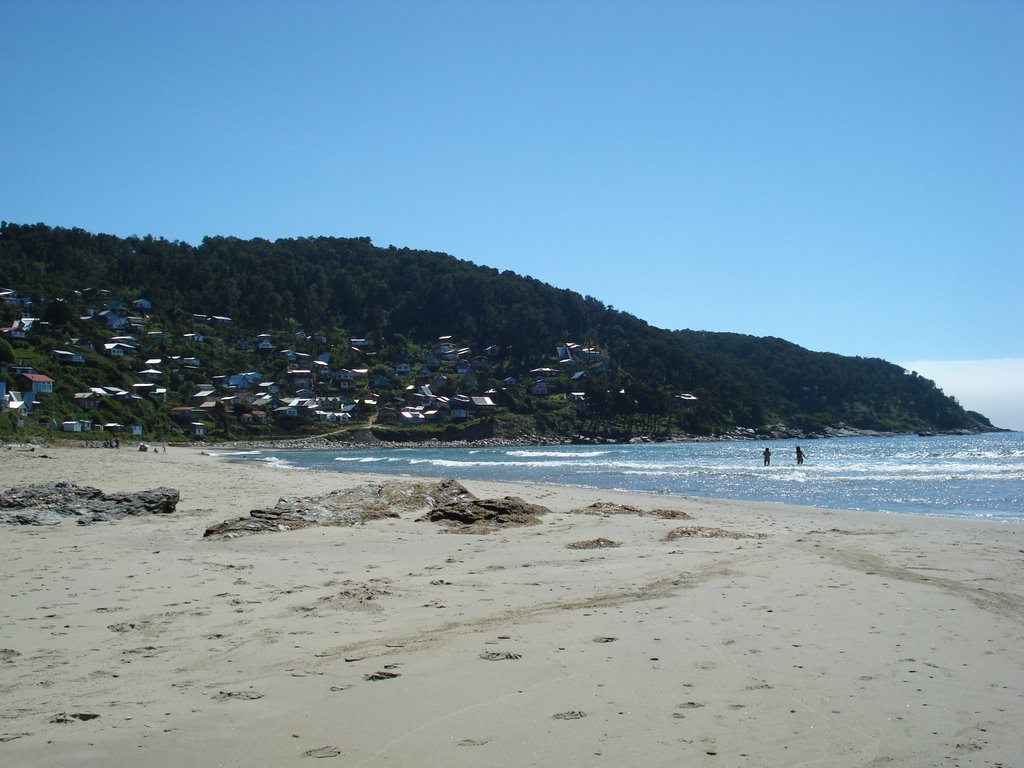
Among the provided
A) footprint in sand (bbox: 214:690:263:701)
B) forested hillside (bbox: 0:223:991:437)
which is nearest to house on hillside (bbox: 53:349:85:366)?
forested hillside (bbox: 0:223:991:437)

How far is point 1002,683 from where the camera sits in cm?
510

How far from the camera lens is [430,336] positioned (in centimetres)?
15600

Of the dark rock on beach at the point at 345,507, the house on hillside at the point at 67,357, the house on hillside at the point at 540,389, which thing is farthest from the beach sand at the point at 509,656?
the house on hillside at the point at 540,389

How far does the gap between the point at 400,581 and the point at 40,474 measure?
2310 centimetres

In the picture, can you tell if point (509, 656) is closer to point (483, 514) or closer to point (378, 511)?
point (483, 514)

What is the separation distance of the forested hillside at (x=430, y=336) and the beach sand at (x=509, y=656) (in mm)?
94316

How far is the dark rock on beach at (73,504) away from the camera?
44.7 ft

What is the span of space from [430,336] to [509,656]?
5981 inches

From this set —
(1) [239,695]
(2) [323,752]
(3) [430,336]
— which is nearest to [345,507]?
(1) [239,695]

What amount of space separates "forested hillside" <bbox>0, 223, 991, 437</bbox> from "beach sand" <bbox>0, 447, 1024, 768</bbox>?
9432cm

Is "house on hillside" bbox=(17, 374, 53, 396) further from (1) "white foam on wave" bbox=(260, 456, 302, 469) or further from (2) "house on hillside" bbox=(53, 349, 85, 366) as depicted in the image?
(1) "white foam on wave" bbox=(260, 456, 302, 469)

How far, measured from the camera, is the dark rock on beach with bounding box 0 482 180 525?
13.6m

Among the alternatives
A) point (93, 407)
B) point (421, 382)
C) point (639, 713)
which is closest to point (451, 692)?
point (639, 713)

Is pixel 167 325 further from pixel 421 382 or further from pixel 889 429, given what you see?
pixel 889 429
